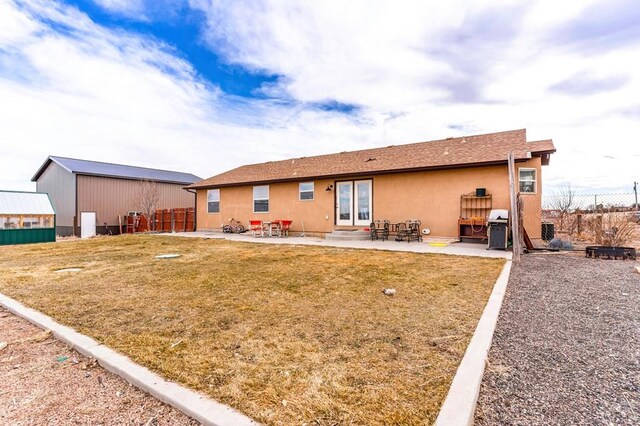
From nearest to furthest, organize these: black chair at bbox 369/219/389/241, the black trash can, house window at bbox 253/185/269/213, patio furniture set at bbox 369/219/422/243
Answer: the black trash can, patio furniture set at bbox 369/219/422/243, black chair at bbox 369/219/389/241, house window at bbox 253/185/269/213

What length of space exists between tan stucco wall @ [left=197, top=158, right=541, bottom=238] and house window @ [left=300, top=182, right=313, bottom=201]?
24 cm

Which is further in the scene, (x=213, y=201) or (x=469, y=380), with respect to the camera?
(x=213, y=201)

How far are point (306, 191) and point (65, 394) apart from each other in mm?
12150

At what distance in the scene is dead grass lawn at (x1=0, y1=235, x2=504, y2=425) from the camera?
6.51ft

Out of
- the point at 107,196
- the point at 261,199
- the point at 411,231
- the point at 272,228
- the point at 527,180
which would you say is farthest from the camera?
the point at 107,196

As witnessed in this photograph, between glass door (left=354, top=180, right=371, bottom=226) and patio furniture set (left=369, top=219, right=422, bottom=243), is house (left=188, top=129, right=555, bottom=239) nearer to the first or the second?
glass door (left=354, top=180, right=371, bottom=226)

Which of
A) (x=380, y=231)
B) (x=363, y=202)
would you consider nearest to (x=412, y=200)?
(x=380, y=231)

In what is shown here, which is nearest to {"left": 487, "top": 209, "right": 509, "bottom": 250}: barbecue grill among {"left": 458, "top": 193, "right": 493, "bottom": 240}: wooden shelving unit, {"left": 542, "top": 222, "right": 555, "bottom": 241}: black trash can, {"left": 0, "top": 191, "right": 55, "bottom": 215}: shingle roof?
{"left": 458, "top": 193, "right": 493, "bottom": 240}: wooden shelving unit

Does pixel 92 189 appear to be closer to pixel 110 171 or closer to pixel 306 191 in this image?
pixel 110 171

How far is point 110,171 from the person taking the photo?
23469 millimetres

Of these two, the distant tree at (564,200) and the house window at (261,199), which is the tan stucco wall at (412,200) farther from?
the distant tree at (564,200)

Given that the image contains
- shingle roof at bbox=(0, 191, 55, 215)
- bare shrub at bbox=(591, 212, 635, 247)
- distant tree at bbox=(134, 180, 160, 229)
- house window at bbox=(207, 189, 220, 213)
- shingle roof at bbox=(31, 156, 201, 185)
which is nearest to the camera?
bare shrub at bbox=(591, 212, 635, 247)

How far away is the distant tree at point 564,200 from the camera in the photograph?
12.6 meters

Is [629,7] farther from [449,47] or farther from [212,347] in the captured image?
[212,347]
